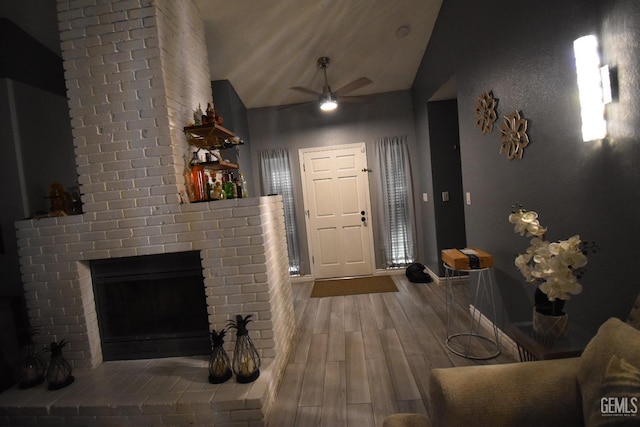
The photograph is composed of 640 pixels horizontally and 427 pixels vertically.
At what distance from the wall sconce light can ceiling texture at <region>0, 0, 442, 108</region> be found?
2175 mm

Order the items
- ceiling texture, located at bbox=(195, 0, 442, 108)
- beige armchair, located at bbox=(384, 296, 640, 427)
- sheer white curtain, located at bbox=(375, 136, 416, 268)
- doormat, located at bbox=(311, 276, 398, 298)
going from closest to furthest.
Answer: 1. beige armchair, located at bbox=(384, 296, 640, 427)
2. ceiling texture, located at bbox=(195, 0, 442, 108)
3. doormat, located at bbox=(311, 276, 398, 298)
4. sheer white curtain, located at bbox=(375, 136, 416, 268)

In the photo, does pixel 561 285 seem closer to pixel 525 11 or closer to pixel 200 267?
pixel 525 11

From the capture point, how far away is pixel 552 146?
180cm

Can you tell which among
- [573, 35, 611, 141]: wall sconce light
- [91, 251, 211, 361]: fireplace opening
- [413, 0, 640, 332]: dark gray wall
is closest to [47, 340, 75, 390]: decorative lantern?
[91, 251, 211, 361]: fireplace opening

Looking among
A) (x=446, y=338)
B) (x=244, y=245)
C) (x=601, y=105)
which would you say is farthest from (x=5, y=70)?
(x=446, y=338)

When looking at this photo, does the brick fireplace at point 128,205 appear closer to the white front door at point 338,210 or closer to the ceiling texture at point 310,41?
the ceiling texture at point 310,41

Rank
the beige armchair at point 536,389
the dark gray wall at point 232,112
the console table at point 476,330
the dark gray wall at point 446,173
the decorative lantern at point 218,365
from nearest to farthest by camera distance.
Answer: the beige armchair at point 536,389 → the decorative lantern at point 218,365 → the console table at point 476,330 → the dark gray wall at point 232,112 → the dark gray wall at point 446,173

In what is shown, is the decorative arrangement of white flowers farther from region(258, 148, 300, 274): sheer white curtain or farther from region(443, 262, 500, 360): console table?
region(258, 148, 300, 274): sheer white curtain

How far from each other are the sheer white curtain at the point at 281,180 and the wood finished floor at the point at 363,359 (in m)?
1.27

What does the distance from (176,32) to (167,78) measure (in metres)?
0.47

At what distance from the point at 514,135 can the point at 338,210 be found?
296 centimetres

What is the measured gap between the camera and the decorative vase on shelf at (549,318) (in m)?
1.55

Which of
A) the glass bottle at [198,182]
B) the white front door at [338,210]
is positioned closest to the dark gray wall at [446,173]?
the white front door at [338,210]

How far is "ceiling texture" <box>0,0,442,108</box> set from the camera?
279 cm
